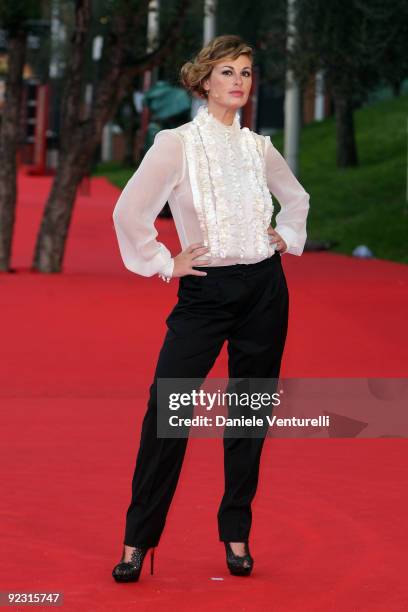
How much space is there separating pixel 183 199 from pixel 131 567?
1299 millimetres

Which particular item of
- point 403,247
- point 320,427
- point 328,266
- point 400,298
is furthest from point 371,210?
point 320,427

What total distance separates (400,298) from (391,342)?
3.78m

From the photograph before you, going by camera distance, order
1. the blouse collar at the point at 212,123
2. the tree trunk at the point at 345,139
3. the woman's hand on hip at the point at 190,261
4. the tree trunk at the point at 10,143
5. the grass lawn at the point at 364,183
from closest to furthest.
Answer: the woman's hand on hip at the point at 190,261, the blouse collar at the point at 212,123, the tree trunk at the point at 10,143, the grass lawn at the point at 364,183, the tree trunk at the point at 345,139

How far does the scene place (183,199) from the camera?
5973 mm

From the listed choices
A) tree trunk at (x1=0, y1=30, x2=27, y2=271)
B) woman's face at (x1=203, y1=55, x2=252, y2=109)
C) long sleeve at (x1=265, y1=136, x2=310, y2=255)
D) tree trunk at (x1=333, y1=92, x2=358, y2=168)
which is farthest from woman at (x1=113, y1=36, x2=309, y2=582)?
tree trunk at (x1=333, y1=92, x2=358, y2=168)

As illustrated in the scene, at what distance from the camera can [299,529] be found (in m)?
7.16

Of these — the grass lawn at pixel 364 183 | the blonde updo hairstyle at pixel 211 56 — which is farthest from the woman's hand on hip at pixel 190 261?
the grass lawn at pixel 364 183

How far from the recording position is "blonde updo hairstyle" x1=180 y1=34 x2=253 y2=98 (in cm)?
593

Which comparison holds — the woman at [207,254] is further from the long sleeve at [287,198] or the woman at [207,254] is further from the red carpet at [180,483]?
the red carpet at [180,483]

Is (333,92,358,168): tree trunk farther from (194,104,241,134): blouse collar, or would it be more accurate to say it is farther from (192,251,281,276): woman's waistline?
(192,251,281,276): woman's waistline

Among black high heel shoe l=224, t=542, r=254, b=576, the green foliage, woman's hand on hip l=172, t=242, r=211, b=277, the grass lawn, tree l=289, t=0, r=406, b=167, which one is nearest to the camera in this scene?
woman's hand on hip l=172, t=242, r=211, b=277

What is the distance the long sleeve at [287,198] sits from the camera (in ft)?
20.5

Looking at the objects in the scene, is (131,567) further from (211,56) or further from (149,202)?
(211,56)

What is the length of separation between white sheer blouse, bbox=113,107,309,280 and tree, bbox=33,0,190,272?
14.4 m
